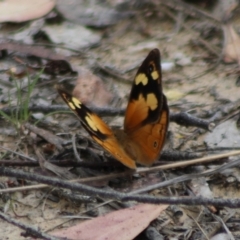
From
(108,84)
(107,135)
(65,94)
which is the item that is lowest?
(108,84)

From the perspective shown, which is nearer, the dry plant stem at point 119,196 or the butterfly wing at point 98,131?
the dry plant stem at point 119,196

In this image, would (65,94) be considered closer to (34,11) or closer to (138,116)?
(138,116)

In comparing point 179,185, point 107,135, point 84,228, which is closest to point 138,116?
point 107,135

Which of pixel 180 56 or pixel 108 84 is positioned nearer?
pixel 108 84

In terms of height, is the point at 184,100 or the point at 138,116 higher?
the point at 138,116

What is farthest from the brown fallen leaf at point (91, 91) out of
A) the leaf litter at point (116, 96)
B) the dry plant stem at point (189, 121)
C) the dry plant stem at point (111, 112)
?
the dry plant stem at point (189, 121)

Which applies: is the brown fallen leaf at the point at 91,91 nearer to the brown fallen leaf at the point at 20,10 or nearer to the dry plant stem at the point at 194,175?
the brown fallen leaf at the point at 20,10

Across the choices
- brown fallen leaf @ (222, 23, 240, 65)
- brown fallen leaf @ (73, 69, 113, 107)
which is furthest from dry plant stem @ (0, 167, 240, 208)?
brown fallen leaf @ (222, 23, 240, 65)
